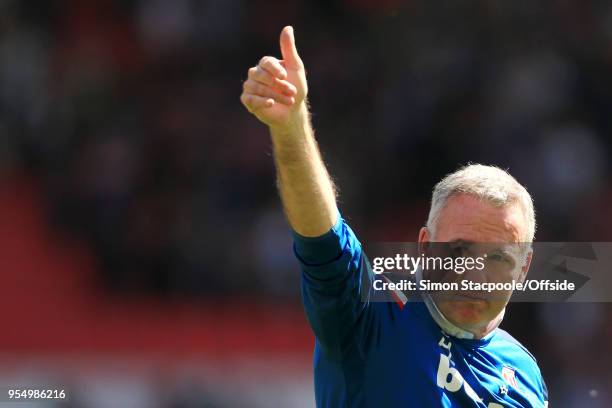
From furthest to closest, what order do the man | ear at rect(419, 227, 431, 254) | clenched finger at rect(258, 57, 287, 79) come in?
1. ear at rect(419, 227, 431, 254)
2. the man
3. clenched finger at rect(258, 57, 287, 79)

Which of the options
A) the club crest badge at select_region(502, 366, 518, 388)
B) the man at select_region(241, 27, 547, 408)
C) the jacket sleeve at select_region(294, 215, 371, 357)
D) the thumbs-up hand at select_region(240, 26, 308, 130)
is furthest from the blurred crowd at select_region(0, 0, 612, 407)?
the thumbs-up hand at select_region(240, 26, 308, 130)

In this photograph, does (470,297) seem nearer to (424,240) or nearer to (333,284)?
(424,240)

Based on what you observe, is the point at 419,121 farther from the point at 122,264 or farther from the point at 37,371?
the point at 37,371

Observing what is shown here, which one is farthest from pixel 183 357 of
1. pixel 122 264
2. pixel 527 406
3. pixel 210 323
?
pixel 527 406

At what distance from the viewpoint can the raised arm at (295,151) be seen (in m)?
2.17

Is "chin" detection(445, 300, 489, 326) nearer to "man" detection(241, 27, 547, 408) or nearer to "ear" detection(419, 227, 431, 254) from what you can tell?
"man" detection(241, 27, 547, 408)

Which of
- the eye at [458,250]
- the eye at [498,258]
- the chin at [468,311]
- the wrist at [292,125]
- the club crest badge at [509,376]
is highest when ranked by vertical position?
the wrist at [292,125]

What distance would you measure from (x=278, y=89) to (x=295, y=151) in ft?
0.54

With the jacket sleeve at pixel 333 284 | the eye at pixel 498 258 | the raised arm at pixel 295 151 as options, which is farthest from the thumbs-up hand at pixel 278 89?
the eye at pixel 498 258

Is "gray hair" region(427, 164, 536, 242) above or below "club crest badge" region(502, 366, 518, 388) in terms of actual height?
above

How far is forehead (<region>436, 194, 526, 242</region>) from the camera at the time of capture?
2607 mm

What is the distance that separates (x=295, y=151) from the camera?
7.35 ft

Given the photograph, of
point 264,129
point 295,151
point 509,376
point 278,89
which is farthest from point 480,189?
point 264,129

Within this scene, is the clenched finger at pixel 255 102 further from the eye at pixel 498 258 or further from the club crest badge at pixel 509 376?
the club crest badge at pixel 509 376
